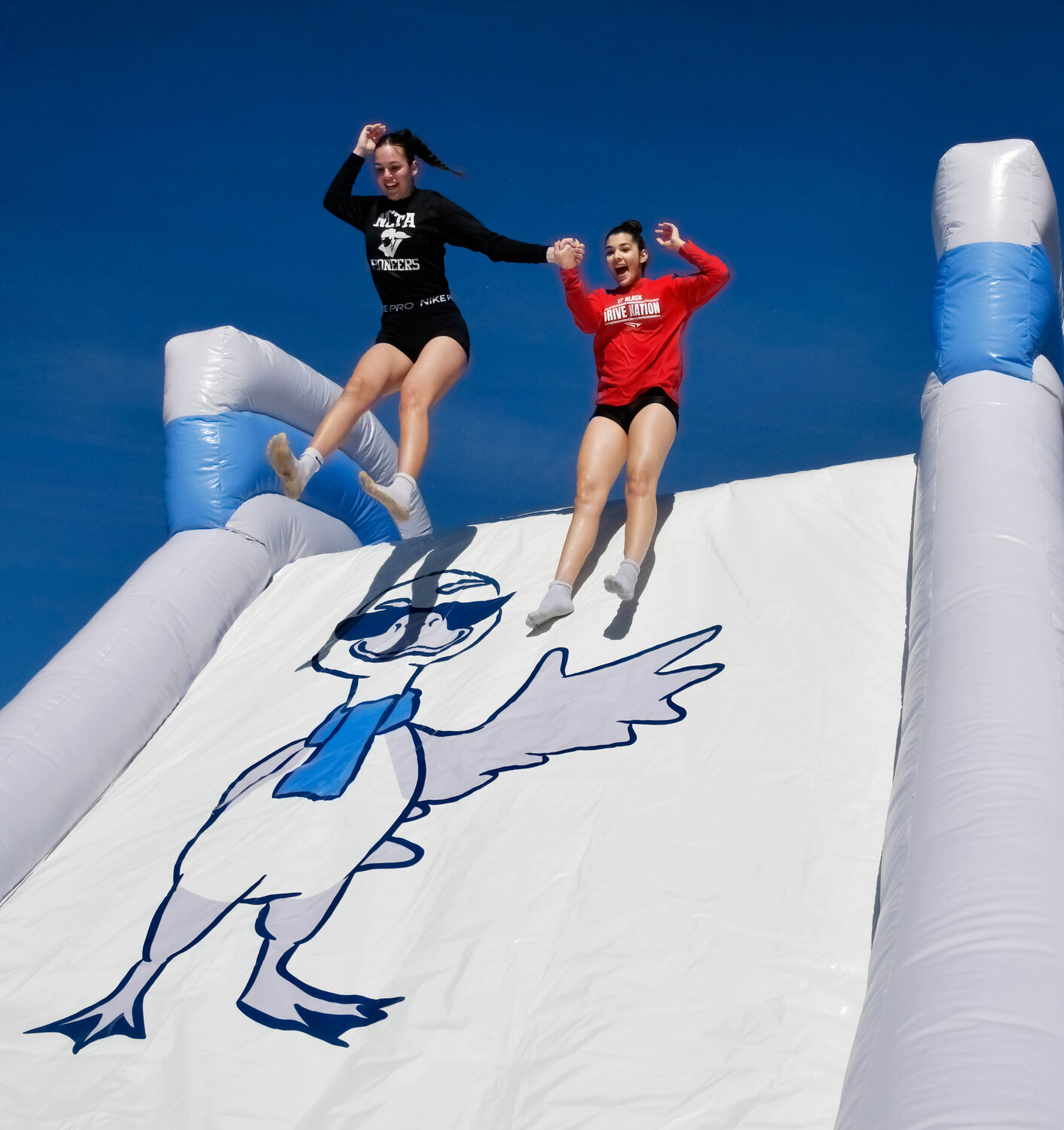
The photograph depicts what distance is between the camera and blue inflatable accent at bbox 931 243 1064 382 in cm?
246

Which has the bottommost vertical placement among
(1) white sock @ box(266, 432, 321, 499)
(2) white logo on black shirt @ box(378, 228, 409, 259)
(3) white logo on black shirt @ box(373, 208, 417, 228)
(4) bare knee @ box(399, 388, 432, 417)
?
(1) white sock @ box(266, 432, 321, 499)

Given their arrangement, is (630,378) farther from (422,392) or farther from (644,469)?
(422,392)

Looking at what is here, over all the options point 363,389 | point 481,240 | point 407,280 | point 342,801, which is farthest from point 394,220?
point 342,801

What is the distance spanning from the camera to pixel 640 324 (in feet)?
9.43

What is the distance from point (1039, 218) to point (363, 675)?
1.99m

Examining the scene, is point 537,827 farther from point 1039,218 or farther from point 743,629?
point 1039,218

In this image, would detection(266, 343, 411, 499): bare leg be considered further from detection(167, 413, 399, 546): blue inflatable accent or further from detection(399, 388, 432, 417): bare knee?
detection(167, 413, 399, 546): blue inflatable accent

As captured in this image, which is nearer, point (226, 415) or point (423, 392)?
point (423, 392)

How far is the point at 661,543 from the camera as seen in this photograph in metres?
2.71

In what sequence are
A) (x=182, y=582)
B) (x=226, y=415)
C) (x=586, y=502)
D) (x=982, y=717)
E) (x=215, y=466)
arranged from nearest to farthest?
1. (x=982, y=717)
2. (x=586, y=502)
3. (x=182, y=582)
4. (x=215, y=466)
5. (x=226, y=415)

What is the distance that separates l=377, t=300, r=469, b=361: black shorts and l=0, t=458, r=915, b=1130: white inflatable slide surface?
722 millimetres

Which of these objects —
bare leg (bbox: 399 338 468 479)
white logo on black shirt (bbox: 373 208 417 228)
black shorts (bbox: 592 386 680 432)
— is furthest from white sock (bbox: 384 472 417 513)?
white logo on black shirt (bbox: 373 208 417 228)

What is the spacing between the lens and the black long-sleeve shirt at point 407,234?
2941mm

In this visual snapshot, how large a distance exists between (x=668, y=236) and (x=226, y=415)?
1.62 m
